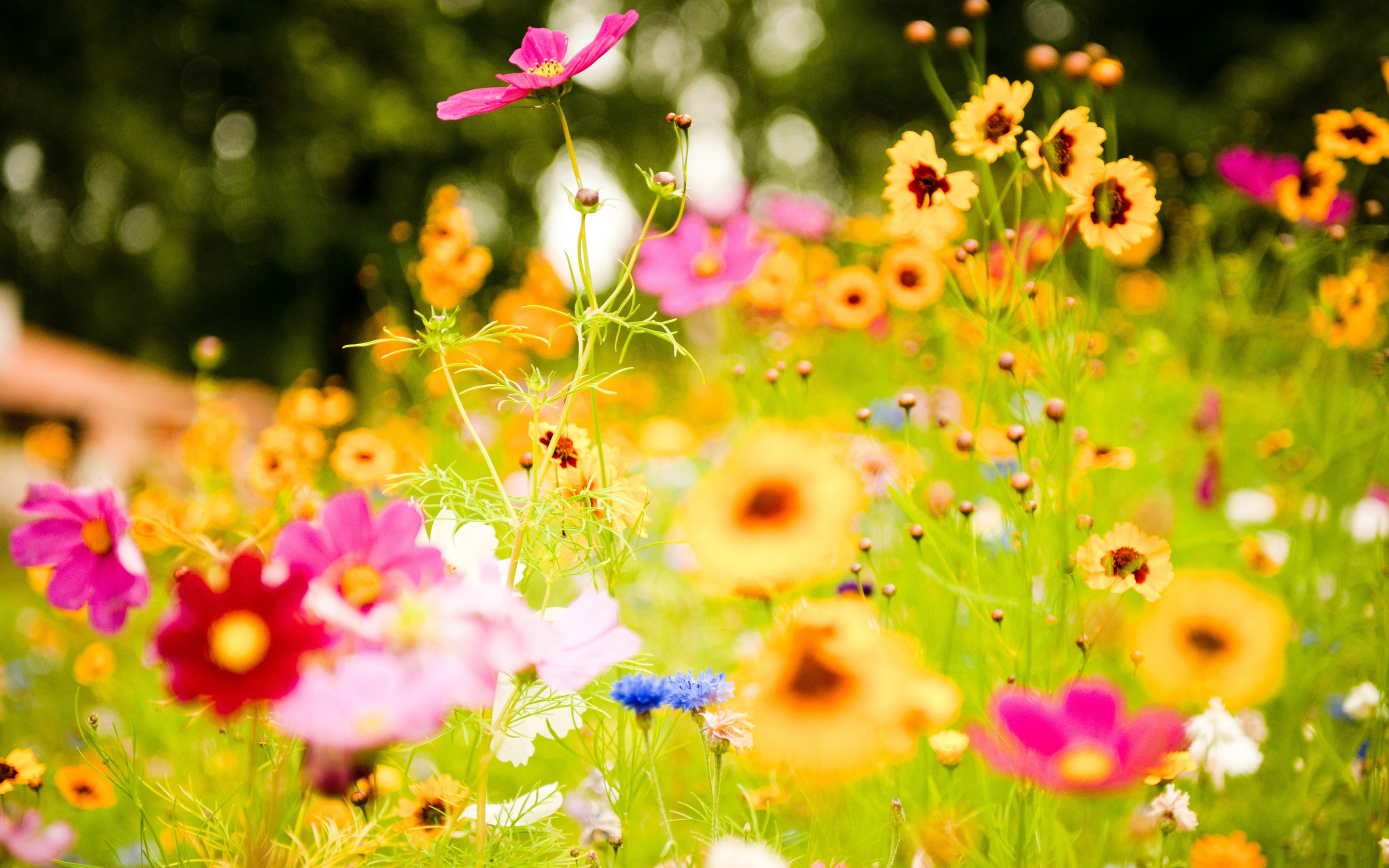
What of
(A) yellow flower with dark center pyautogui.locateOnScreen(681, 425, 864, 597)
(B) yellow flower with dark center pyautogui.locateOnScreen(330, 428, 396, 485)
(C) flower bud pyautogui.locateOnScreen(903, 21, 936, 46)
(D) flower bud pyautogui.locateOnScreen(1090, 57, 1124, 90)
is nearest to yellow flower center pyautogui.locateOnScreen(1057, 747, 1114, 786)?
(A) yellow flower with dark center pyautogui.locateOnScreen(681, 425, 864, 597)

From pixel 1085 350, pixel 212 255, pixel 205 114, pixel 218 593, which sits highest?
pixel 1085 350

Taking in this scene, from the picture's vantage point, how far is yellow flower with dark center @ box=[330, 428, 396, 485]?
1.52 metres

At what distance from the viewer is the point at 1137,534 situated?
802 mm

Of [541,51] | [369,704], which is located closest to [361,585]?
[369,704]

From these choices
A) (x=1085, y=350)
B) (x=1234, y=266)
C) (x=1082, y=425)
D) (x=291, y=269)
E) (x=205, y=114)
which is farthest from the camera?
(x=291, y=269)

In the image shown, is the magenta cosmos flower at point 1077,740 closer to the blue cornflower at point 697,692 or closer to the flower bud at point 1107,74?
the blue cornflower at point 697,692

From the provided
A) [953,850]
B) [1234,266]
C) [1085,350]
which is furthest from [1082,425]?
[953,850]

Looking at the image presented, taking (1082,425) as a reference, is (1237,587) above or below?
above

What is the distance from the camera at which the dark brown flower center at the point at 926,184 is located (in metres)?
0.88

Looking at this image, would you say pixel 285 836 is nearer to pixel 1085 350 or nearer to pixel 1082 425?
pixel 1085 350

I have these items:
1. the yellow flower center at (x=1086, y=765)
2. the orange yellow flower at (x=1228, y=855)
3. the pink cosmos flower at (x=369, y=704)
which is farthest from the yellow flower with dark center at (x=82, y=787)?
the orange yellow flower at (x=1228, y=855)

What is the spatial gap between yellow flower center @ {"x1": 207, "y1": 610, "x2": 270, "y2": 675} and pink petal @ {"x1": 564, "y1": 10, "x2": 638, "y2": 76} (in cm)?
48

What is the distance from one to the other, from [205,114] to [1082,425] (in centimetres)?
822

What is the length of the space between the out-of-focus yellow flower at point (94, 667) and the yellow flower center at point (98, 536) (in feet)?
3.55
